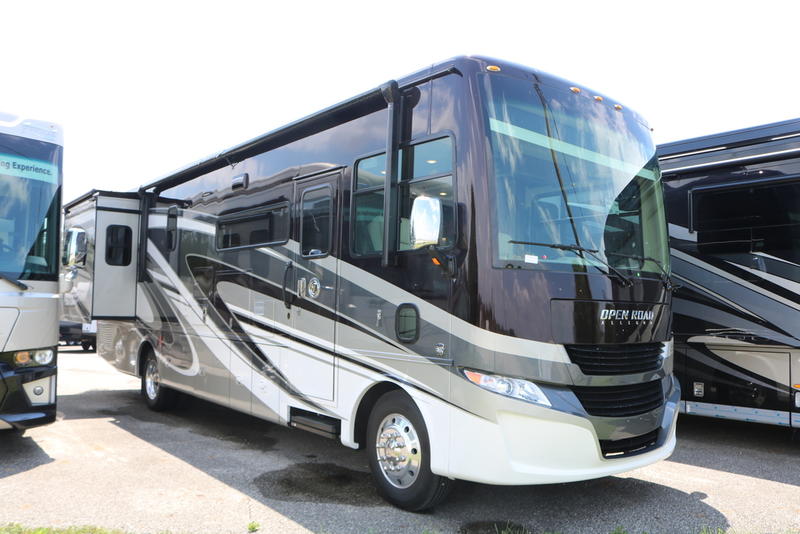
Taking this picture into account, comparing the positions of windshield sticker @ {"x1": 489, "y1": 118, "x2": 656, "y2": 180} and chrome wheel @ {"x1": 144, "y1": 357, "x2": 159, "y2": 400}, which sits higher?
windshield sticker @ {"x1": 489, "y1": 118, "x2": 656, "y2": 180}

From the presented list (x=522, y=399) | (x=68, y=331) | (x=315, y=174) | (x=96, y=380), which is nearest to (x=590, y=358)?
(x=522, y=399)

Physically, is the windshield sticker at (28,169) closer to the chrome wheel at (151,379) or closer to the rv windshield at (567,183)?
the chrome wheel at (151,379)

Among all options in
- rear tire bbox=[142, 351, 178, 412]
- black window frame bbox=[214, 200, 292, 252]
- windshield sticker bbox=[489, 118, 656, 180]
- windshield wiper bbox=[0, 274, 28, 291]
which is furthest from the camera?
rear tire bbox=[142, 351, 178, 412]

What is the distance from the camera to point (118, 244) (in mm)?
9070

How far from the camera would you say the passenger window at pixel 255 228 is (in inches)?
247

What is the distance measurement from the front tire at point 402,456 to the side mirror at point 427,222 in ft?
3.97

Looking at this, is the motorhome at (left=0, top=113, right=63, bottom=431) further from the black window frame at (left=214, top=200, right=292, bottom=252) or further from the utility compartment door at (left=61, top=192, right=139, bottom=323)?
the utility compartment door at (left=61, top=192, right=139, bottom=323)

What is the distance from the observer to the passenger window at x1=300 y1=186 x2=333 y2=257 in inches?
223

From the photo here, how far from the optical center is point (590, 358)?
447 cm

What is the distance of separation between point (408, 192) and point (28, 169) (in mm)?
3746

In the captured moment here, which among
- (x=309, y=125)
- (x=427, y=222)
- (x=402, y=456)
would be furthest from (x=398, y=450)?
(x=309, y=125)

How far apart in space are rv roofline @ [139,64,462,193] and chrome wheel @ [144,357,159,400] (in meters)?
2.51

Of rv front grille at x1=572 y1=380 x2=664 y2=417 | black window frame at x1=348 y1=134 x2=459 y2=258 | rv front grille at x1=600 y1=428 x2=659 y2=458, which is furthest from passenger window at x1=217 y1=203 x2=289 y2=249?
rv front grille at x1=600 y1=428 x2=659 y2=458

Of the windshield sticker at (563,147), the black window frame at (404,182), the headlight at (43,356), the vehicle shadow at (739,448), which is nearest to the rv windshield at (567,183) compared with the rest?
the windshield sticker at (563,147)
